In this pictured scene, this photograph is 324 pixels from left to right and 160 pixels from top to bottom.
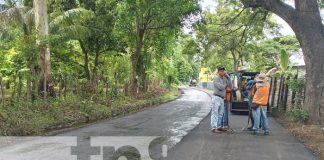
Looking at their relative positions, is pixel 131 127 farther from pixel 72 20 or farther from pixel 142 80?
pixel 142 80

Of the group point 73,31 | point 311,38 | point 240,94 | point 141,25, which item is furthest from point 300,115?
point 141,25

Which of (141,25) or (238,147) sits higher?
(141,25)

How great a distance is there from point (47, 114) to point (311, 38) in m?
9.21

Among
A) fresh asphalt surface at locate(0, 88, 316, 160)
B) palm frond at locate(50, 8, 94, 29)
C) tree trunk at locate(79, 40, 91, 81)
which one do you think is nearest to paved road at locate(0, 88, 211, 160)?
fresh asphalt surface at locate(0, 88, 316, 160)

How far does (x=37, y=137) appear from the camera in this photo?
1152 centimetres

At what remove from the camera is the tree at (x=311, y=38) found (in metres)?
14.6

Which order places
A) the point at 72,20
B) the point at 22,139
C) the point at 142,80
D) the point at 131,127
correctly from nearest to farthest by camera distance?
1. the point at 22,139
2. the point at 131,127
3. the point at 72,20
4. the point at 142,80

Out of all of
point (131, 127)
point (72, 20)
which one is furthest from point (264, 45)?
point (131, 127)

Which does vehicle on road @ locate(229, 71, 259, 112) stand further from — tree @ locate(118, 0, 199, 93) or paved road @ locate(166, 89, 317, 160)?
paved road @ locate(166, 89, 317, 160)

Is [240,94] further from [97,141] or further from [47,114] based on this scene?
[97,141]

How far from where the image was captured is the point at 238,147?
33.9ft

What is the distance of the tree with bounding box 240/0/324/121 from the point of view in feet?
47.8

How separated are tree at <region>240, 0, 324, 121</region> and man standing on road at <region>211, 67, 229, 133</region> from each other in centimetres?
356

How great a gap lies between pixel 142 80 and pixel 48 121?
19.1m
